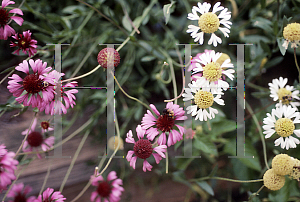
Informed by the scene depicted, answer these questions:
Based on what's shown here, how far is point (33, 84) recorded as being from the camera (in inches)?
12.5

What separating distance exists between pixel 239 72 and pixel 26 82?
373 millimetres

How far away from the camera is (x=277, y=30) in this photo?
416 mm

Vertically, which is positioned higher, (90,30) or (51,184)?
(90,30)

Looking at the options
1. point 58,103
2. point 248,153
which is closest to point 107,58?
point 58,103

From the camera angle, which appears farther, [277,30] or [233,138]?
[233,138]

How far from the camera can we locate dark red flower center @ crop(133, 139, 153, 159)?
317mm

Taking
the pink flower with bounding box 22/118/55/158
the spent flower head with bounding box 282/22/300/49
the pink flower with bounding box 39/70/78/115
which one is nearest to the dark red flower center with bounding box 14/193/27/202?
the pink flower with bounding box 22/118/55/158

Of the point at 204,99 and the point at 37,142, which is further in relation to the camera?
the point at 37,142

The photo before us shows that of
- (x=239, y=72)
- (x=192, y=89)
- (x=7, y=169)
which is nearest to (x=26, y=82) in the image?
(x=7, y=169)

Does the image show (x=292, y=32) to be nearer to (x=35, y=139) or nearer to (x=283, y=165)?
(x=283, y=165)

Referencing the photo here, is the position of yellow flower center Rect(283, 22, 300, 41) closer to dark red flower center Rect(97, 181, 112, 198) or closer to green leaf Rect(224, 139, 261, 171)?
green leaf Rect(224, 139, 261, 171)

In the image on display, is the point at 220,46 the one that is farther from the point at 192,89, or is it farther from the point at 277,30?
the point at 192,89

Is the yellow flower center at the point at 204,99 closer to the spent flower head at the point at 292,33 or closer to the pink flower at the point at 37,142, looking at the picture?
the spent flower head at the point at 292,33

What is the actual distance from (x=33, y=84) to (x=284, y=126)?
0.40 meters
